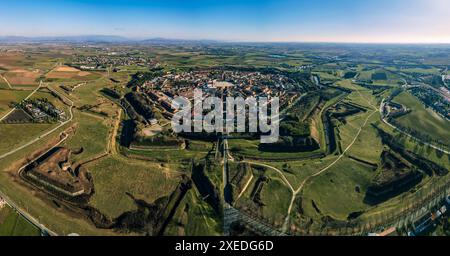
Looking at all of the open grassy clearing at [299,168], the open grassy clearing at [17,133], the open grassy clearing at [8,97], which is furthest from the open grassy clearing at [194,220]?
the open grassy clearing at [8,97]

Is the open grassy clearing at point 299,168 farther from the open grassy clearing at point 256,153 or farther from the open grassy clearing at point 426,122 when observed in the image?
the open grassy clearing at point 426,122

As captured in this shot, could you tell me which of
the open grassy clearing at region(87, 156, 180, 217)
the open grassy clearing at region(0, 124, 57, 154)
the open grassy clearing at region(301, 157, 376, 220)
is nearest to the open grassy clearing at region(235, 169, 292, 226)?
the open grassy clearing at region(301, 157, 376, 220)

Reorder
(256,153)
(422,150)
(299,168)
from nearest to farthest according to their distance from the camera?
(299,168) → (256,153) → (422,150)

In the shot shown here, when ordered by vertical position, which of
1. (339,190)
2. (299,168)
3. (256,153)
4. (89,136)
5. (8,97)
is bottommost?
(339,190)

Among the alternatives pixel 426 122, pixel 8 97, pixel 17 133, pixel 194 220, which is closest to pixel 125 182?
pixel 194 220

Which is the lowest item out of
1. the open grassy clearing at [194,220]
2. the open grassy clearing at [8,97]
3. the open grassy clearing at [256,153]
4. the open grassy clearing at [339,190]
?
the open grassy clearing at [194,220]

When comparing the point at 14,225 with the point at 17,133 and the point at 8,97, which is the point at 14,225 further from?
the point at 8,97
